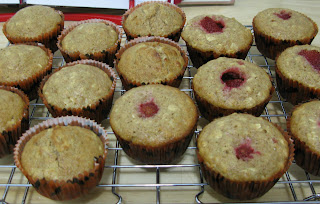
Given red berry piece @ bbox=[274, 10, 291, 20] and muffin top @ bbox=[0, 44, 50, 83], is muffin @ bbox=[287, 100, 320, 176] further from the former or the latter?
muffin top @ bbox=[0, 44, 50, 83]

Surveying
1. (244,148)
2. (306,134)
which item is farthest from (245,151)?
(306,134)

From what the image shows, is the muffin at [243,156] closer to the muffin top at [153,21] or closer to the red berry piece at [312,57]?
the red berry piece at [312,57]

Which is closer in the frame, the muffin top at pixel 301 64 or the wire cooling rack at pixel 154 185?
the wire cooling rack at pixel 154 185

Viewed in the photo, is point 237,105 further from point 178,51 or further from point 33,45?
point 33,45

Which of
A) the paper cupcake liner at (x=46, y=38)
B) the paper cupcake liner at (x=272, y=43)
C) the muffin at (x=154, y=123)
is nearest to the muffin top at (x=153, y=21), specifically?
the paper cupcake liner at (x=46, y=38)

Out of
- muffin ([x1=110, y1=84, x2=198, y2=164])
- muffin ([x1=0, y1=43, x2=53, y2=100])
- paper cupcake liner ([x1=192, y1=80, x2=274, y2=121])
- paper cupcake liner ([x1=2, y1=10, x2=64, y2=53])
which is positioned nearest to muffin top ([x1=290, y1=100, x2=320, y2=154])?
paper cupcake liner ([x1=192, y1=80, x2=274, y2=121])

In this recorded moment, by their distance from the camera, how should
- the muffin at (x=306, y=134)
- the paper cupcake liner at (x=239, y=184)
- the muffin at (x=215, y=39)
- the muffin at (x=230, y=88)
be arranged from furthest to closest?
the muffin at (x=215, y=39) → the muffin at (x=230, y=88) → the muffin at (x=306, y=134) → the paper cupcake liner at (x=239, y=184)
